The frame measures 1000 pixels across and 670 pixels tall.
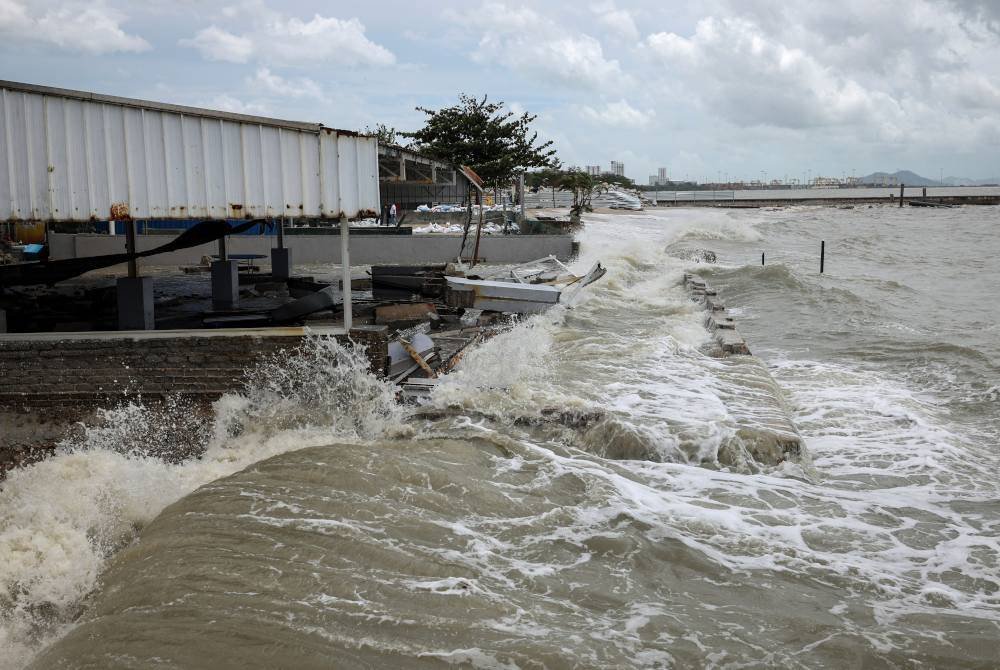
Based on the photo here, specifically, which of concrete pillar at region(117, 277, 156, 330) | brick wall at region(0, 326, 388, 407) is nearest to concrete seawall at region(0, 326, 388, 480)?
brick wall at region(0, 326, 388, 407)

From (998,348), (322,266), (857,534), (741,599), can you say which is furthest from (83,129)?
(322,266)

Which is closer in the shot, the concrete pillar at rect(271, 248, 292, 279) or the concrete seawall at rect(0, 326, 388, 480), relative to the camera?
the concrete seawall at rect(0, 326, 388, 480)

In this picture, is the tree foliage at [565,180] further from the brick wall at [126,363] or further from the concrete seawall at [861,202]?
the brick wall at [126,363]

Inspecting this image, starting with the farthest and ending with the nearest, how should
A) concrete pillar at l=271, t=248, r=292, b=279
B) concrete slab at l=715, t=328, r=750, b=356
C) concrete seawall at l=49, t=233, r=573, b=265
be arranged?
concrete seawall at l=49, t=233, r=573, b=265 → concrete pillar at l=271, t=248, r=292, b=279 → concrete slab at l=715, t=328, r=750, b=356

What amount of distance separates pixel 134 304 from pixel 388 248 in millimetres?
17052

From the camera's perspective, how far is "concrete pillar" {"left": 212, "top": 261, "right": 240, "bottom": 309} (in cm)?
1354

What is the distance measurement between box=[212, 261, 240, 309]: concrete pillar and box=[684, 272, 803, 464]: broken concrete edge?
8.08 metres

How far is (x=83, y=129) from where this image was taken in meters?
7.47

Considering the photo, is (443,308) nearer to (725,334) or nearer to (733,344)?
(725,334)

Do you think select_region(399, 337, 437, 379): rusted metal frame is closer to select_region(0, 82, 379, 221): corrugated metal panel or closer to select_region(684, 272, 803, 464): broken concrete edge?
select_region(0, 82, 379, 221): corrugated metal panel

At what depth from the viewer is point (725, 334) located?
13227mm

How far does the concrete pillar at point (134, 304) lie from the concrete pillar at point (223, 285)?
163 inches

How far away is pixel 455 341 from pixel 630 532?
6.19 m

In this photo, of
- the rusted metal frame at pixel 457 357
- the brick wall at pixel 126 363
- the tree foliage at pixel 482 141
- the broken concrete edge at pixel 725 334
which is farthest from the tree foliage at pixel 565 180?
the brick wall at pixel 126 363
